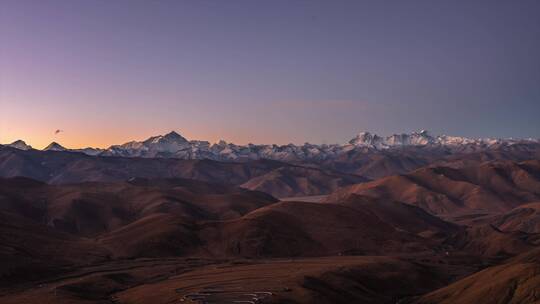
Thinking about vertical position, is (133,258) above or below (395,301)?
above

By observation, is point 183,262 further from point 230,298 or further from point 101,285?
point 230,298

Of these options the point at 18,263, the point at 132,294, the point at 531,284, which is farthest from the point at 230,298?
the point at 18,263

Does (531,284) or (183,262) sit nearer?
(531,284)

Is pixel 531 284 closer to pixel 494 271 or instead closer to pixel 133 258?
pixel 494 271

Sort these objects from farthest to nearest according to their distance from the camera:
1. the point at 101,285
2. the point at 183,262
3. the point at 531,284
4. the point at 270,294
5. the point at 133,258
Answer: the point at 133,258
the point at 183,262
the point at 101,285
the point at 270,294
the point at 531,284

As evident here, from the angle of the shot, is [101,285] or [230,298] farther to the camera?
[101,285]

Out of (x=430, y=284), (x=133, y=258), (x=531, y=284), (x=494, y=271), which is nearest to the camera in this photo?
(x=531, y=284)

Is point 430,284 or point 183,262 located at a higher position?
point 183,262

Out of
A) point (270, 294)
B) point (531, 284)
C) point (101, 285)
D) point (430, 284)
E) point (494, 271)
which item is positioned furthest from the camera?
point (430, 284)

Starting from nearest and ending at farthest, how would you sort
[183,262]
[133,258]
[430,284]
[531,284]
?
[531,284] < [430,284] < [183,262] < [133,258]

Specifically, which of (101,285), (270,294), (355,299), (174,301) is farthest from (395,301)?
(101,285)
